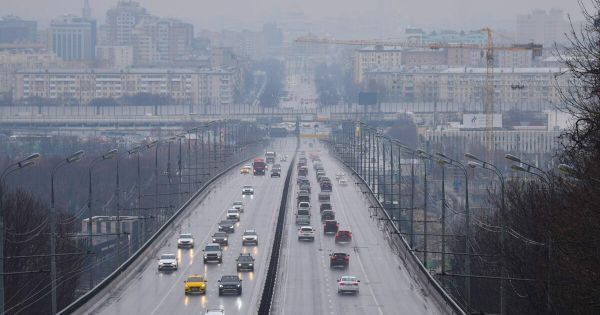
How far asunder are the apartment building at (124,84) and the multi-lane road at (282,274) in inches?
3800

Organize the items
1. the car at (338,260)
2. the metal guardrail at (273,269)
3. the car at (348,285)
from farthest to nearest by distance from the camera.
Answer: the car at (338,260) < the car at (348,285) < the metal guardrail at (273,269)

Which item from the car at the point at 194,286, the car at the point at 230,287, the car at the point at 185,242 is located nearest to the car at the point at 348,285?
the car at the point at 230,287

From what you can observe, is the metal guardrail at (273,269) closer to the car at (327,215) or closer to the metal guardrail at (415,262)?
the car at (327,215)

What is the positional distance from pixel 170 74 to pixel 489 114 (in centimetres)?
6177

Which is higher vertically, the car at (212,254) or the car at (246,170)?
the car at (246,170)

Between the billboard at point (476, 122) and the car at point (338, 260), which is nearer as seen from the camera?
the car at point (338, 260)

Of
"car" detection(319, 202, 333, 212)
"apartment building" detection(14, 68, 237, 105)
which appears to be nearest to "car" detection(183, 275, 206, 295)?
"car" detection(319, 202, 333, 212)

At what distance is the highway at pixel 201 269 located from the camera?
84.7 feet

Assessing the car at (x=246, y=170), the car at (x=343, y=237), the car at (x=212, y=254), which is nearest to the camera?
the car at (x=212, y=254)

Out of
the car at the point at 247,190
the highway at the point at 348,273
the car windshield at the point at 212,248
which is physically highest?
the car at the point at 247,190

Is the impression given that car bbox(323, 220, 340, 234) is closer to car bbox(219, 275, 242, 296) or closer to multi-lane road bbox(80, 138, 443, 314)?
multi-lane road bbox(80, 138, 443, 314)

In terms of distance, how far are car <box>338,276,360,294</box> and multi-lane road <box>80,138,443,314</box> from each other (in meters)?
0.16

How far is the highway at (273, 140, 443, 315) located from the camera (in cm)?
2594

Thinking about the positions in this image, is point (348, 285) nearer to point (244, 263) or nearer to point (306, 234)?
point (244, 263)
